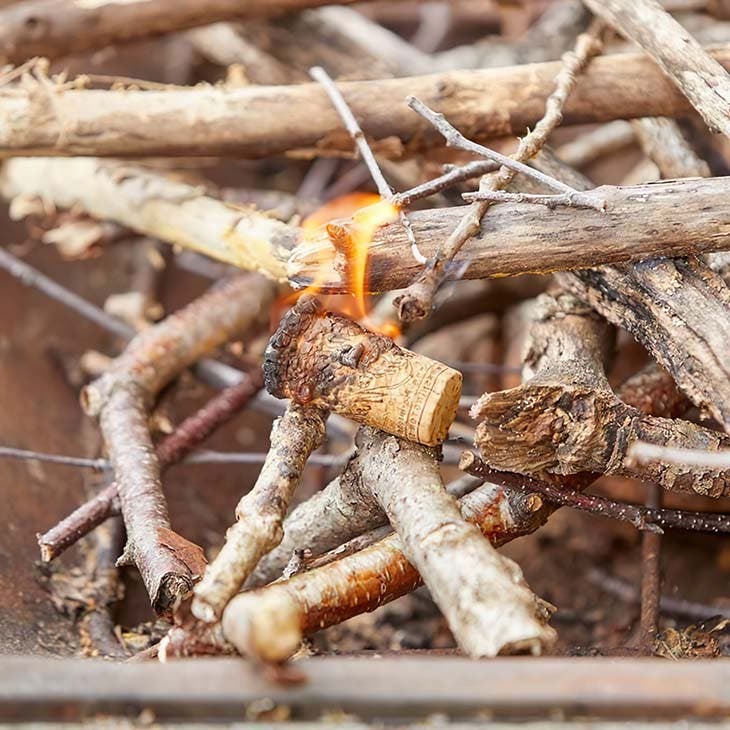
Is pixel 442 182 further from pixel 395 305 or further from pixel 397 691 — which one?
pixel 397 691

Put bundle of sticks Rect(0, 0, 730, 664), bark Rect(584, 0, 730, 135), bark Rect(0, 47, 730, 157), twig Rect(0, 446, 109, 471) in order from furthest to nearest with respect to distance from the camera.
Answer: bark Rect(0, 47, 730, 157), twig Rect(0, 446, 109, 471), bark Rect(584, 0, 730, 135), bundle of sticks Rect(0, 0, 730, 664)

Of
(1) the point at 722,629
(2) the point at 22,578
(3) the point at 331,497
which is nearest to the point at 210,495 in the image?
(2) the point at 22,578

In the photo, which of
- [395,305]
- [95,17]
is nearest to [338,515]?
[395,305]

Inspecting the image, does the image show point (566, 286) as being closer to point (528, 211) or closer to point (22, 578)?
point (528, 211)

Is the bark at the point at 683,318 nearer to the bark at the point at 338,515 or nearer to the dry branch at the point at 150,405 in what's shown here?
the bark at the point at 338,515

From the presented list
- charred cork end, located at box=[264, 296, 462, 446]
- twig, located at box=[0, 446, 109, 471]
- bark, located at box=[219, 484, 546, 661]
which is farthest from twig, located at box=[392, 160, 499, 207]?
twig, located at box=[0, 446, 109, 471]

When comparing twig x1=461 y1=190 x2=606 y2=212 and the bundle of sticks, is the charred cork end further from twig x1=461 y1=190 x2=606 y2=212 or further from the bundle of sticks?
twig x1=461 y1=190 x2=606 y2=212
